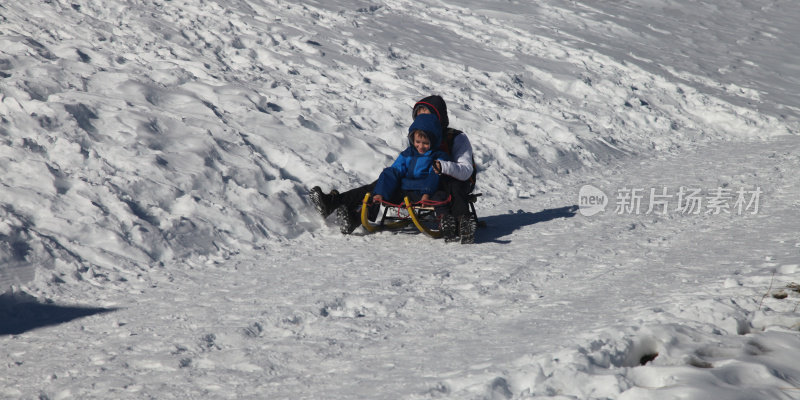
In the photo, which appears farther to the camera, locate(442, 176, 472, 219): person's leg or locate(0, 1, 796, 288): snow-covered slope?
locate(442, 176, 472, 219): person's leg

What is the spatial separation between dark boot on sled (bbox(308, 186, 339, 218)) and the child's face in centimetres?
96

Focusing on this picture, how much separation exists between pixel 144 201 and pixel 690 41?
655 inches

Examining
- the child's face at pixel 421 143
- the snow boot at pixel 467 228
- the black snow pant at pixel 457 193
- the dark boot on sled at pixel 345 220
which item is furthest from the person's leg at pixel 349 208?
the snow boot at pixel 467 228

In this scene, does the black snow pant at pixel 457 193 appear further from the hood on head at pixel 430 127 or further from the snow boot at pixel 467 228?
the hood on head at pixel 430 127

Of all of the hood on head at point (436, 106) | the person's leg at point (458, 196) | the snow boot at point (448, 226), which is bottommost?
the snow boot at point (448, 226)

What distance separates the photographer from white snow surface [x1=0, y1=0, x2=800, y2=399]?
3.52 metres

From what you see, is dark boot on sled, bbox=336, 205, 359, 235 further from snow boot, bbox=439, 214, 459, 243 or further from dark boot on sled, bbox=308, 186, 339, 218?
snow boot, bbox=439, 214, 459, 243

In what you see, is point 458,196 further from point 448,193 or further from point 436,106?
point 436,106

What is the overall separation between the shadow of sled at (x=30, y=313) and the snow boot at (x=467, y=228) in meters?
2.96

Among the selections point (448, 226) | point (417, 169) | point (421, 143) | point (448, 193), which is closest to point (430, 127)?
point (421, 143)

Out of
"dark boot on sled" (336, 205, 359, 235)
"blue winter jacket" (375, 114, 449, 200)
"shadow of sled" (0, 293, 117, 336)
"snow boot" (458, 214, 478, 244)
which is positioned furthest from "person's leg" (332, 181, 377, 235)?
"shadow of sled" (0, 293, 117, 336)

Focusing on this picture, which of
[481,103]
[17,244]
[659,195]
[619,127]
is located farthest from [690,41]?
[17,244]

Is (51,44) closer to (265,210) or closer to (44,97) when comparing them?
(44,97)

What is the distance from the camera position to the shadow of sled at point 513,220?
6.57 m
